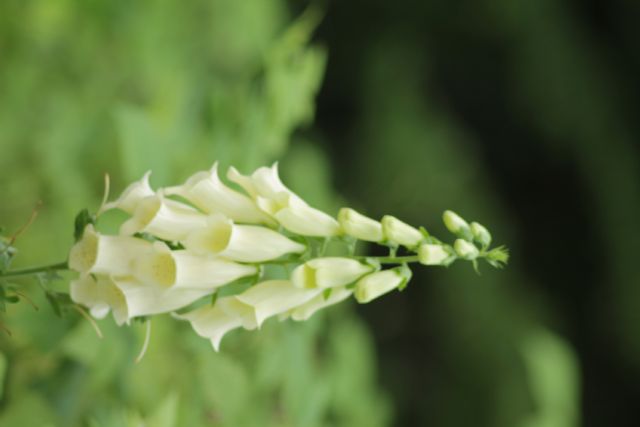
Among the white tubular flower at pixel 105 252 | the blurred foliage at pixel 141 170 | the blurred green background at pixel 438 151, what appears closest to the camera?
the white tubular flower at pixel 105 252

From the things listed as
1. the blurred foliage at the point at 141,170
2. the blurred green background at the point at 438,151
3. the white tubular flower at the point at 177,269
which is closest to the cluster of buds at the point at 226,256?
the white tubular flower at the point at 177,269

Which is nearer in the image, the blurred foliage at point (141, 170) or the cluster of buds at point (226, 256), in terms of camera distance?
the cluster of buds at point (226, 256)

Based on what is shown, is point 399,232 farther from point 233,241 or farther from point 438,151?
point 438,151

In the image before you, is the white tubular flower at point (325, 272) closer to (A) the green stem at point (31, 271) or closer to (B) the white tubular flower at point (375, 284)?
(B) the white tubular flower at point (375, 284)

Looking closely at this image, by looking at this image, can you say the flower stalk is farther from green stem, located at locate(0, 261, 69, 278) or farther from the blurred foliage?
the blurred foliage

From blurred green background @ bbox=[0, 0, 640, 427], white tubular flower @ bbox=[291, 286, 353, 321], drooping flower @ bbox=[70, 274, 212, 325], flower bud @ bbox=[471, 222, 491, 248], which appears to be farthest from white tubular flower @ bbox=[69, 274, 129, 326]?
blurred green background @ bbox=[0, 0, 640, 427]

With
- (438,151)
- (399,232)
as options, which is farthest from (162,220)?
(438,151)
